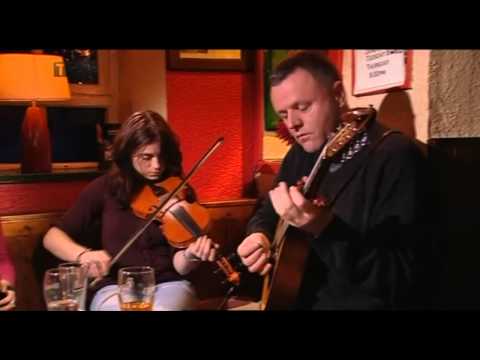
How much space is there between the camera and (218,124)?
1.32m

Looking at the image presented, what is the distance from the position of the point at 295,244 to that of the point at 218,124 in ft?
1.19

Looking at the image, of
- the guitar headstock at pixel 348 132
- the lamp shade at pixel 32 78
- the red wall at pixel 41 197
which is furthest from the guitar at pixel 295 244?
the lamp shade at pixel 32 78

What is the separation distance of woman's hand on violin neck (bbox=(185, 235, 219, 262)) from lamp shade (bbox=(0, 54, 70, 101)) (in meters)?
0.49

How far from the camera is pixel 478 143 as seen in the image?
1.29m

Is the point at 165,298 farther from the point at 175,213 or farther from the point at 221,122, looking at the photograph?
the point at 221,122

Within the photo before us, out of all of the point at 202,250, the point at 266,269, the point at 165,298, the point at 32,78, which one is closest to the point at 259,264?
the point at 266,269

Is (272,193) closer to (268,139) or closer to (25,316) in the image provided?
(268,139)

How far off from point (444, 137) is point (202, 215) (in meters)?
0.60

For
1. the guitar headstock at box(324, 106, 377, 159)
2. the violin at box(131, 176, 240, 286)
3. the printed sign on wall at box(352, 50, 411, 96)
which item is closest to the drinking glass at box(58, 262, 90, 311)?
the violin at box(131, 176, 240, 286)

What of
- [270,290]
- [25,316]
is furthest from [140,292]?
[25,316]

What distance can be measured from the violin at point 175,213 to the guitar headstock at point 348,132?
34cm

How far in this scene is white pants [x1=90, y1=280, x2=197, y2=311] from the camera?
4.17 ft

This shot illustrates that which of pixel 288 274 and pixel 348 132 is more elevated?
pixel 348 132

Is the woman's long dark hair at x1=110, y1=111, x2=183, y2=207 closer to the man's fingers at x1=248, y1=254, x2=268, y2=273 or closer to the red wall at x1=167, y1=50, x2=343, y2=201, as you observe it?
the red wall at x1=167, y1=50, x2=343, y2=201
